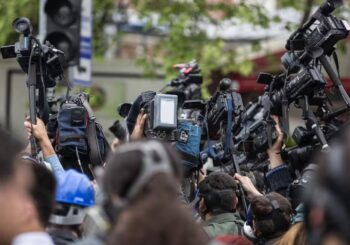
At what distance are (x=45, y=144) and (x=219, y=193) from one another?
107 centimetres

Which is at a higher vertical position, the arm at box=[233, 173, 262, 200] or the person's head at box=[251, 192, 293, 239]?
the arm at box=[233, 173, 262, 200]

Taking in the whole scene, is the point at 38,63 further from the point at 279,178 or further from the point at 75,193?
the point at 75,193

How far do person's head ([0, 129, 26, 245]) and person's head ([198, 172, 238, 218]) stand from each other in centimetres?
240

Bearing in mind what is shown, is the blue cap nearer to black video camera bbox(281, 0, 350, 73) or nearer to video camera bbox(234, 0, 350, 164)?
video camera bbox(234, 0, 350, 164)

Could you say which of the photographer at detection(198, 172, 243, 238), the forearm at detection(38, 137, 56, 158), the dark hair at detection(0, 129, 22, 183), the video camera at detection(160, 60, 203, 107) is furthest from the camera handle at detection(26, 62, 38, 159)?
the video camera at detection(160, 60, 203, 107)

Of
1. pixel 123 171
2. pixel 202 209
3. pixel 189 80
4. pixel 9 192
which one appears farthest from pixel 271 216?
pixel 189 80

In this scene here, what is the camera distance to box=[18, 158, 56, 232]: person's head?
3334 millimetres

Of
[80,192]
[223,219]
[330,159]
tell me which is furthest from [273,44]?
[330,159]

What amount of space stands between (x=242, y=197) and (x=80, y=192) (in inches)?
109

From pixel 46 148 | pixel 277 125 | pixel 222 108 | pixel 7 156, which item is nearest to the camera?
pixel 7 156

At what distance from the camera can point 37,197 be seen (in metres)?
3.40

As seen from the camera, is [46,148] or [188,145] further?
[188,145]

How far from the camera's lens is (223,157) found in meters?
6.84

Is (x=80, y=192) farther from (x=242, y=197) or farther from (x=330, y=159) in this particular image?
(x=242, y=197)
